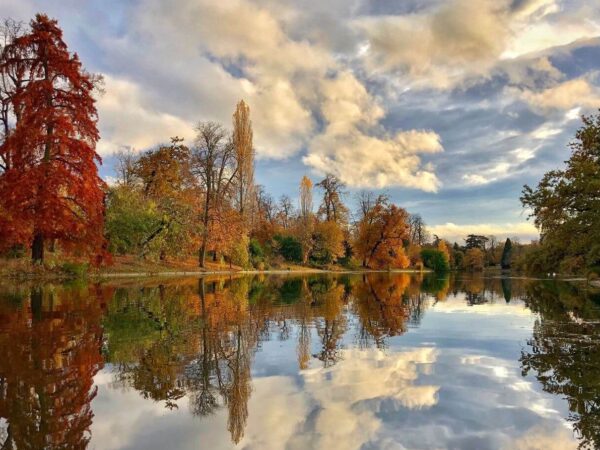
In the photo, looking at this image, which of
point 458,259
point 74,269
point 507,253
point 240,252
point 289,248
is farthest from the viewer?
point 507,253

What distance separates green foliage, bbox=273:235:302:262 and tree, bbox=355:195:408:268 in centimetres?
891

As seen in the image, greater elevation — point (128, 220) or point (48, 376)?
point (128, 220)

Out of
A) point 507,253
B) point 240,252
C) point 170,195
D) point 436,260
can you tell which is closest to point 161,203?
point 170,195

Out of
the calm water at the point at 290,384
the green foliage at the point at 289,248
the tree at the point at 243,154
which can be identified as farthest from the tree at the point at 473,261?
the calm water at the point at 290,384

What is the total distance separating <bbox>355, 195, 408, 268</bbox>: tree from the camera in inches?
2451

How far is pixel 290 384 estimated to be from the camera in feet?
20.3

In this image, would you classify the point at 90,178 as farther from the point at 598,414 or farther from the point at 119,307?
the point at 598,414

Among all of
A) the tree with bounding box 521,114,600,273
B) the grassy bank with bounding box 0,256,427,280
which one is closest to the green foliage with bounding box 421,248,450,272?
the grassy bank with bounding box 0,256,427,280

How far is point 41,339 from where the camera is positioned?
8352mm

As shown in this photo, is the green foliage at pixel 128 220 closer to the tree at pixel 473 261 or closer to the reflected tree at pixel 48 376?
the reflected tree at pixel 48 376

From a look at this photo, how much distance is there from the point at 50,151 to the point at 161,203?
14608mm

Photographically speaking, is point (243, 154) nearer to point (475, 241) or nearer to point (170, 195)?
point (170, 195)

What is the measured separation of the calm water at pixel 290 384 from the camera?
4.43 metres

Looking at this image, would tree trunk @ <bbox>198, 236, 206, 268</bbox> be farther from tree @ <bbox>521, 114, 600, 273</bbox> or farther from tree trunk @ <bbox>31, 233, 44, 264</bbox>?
tree @ <bbox>521, 114, 600, 273</bbox>
